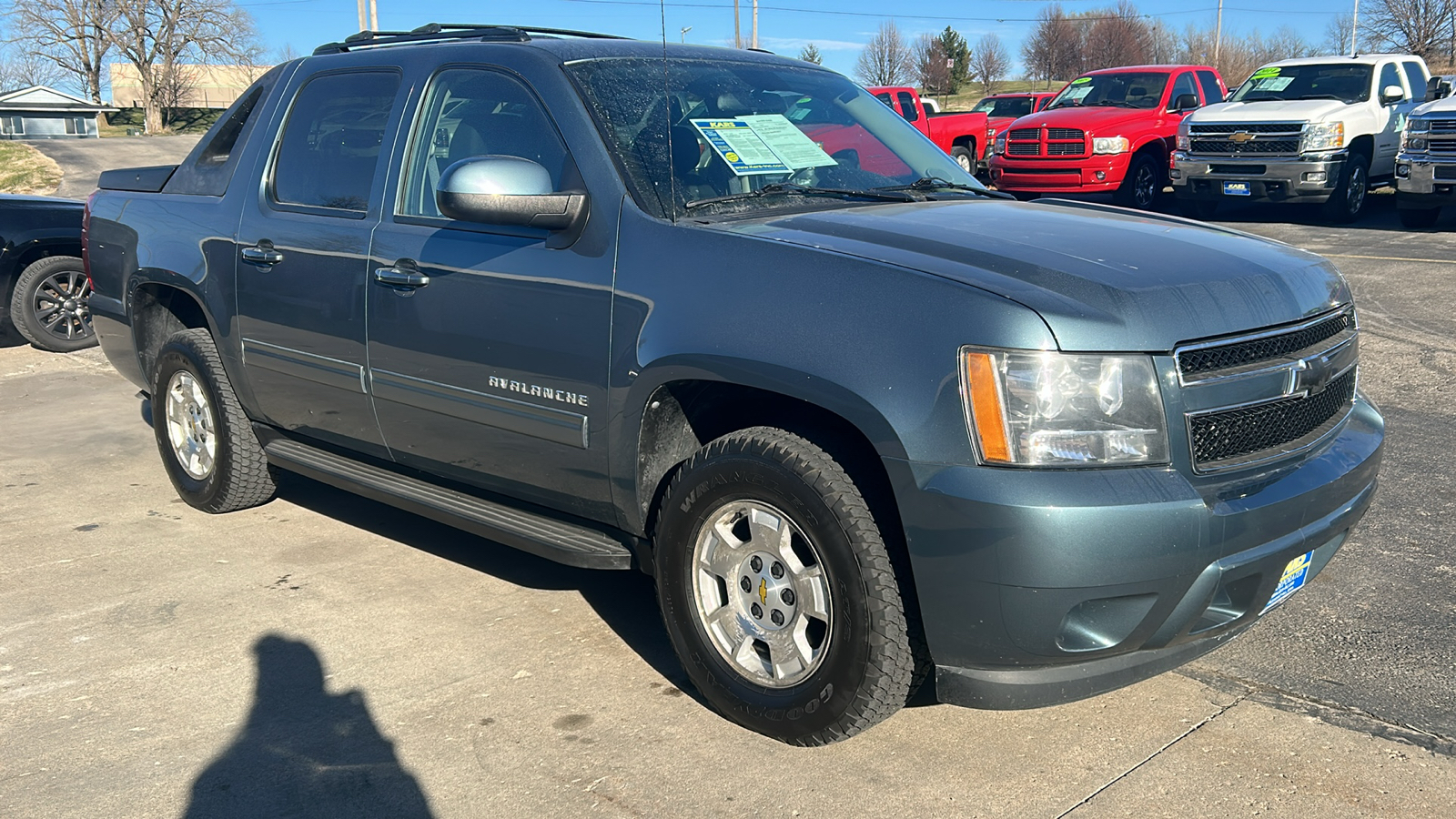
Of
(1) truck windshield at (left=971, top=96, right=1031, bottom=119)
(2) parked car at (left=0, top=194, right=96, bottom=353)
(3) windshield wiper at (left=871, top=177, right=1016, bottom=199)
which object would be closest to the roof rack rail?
(3) windshield wiper at (left=871, top=177, right=1016, bottom=199)

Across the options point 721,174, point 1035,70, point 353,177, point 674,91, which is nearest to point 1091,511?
point 721,174

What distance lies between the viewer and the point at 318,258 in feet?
14.5

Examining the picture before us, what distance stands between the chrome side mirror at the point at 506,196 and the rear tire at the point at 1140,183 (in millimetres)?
15099

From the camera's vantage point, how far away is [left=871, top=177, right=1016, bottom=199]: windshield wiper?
4.19 m

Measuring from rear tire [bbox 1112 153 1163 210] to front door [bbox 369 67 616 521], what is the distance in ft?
48.3

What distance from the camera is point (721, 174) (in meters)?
3.77

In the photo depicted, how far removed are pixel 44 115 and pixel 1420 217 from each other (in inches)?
2835

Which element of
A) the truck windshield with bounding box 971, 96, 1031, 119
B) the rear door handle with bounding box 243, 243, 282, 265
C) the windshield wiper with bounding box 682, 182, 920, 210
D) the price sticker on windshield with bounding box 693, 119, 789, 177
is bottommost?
the rear door handle with bounding box 243, 243, 282, 265

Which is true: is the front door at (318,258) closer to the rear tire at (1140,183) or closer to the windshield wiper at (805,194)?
the windshield wiper at (805,194)

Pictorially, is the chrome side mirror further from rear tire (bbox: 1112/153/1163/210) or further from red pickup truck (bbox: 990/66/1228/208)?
rear tire (bbox: 1112/153/1163/210)

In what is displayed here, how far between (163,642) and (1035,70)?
68.3m

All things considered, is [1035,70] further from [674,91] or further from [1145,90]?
[674,91]

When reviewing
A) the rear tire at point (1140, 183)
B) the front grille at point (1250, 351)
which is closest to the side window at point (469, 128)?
the front grille at point (1250, 351)

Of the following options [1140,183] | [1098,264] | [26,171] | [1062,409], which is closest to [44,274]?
[1098,264]
